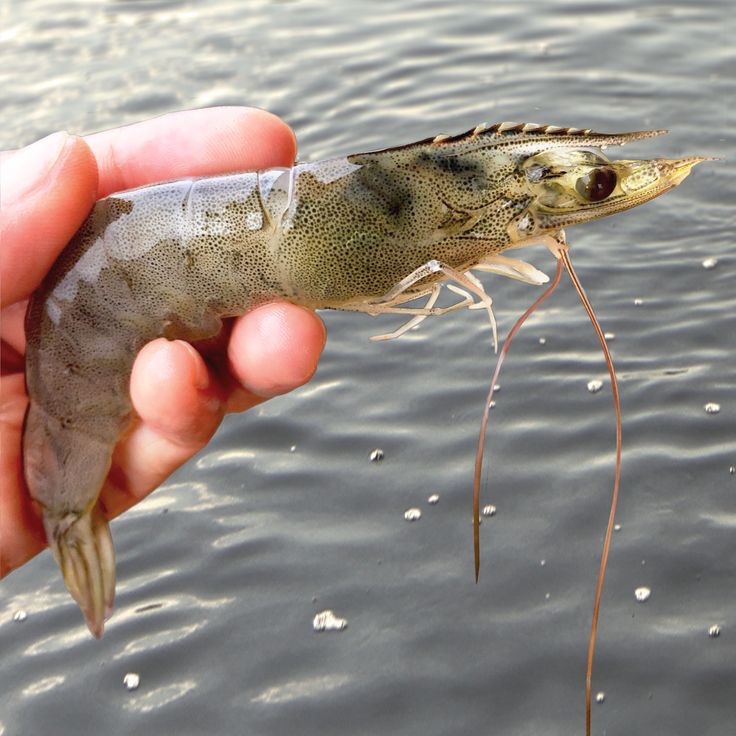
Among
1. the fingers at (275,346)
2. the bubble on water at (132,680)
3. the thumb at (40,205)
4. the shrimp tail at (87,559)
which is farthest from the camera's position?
the bubble on water at (132,680)

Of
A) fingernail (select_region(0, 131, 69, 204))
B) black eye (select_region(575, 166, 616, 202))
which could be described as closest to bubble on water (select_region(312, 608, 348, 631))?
fingernail (select_region(0, 131, 69, 204))

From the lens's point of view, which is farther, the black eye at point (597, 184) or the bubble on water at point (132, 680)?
the bubble on water at point (132, 680)

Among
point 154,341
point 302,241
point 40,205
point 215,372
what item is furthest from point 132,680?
point 302,241

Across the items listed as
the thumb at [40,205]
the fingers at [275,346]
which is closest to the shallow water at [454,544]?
the fingers at [275,346]

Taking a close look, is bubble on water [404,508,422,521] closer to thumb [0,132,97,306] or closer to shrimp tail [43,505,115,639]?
shrimp tail [43,505,115,639]

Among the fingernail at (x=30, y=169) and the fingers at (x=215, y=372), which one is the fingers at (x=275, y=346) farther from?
the fingernail at (x=30, y=169)
